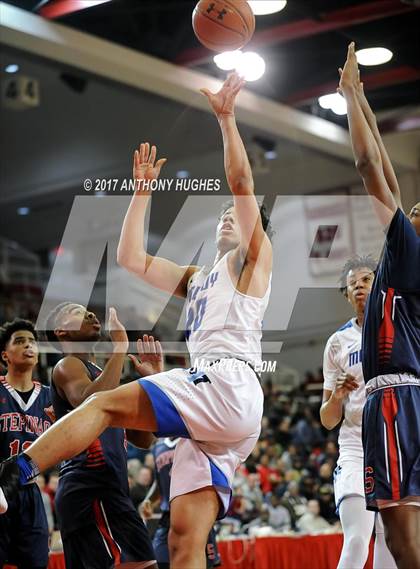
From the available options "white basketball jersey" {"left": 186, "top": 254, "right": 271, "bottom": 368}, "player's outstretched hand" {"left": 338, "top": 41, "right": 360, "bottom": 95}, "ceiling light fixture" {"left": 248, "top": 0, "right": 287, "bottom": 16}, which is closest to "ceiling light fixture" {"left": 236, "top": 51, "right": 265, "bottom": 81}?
"ceiling light fixture" {"left": 248, "top": 0, "right": 287, "bottom": 16}

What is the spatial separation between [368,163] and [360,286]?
175cm

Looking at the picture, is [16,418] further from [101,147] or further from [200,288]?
[101,147]

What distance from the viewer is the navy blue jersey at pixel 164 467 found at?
8.02 metres

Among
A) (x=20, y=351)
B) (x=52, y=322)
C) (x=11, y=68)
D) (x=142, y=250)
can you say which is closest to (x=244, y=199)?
(x=142, y=250)

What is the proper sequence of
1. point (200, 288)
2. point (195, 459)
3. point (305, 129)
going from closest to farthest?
point (195, 459) < point (200, 288) < point (305, 129)

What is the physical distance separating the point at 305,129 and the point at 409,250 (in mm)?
12492

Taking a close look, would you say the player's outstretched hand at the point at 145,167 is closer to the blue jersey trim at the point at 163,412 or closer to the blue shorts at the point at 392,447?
the blue jersey trim at the point at 163,412

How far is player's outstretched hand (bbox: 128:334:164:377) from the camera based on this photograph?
5.37 m

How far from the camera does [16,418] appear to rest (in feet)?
20.2

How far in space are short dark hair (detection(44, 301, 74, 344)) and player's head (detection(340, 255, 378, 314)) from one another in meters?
1.90

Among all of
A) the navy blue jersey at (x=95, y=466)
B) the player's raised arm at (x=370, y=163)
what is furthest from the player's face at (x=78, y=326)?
the player's raised arm at (x=370, y=163)

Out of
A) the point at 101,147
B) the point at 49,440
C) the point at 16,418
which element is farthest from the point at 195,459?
the point at 101,147

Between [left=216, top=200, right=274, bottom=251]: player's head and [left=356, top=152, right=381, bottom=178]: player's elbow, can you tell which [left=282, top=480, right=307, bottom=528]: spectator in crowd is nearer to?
[left=216, top=200, right=274, bottom=251]: player's head

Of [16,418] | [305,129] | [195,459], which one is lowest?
[195,459]
